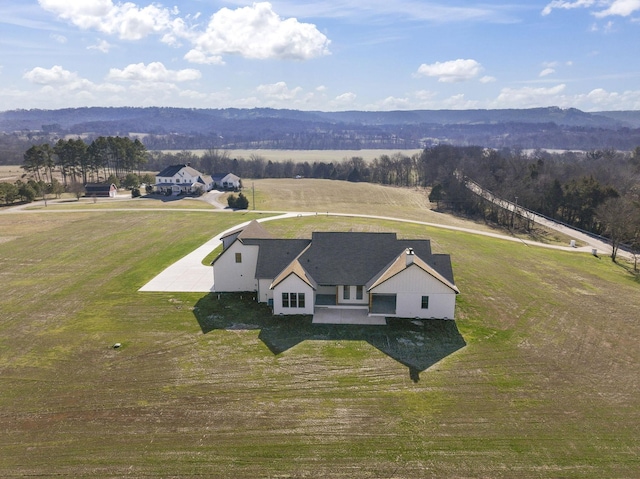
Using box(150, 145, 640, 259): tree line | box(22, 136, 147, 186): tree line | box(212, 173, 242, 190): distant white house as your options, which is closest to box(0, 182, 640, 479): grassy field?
box(150, 145, 640, 259): tree line

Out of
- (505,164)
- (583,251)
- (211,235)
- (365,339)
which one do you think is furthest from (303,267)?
(505,164)

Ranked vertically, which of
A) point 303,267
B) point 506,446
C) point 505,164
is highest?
point 505,164

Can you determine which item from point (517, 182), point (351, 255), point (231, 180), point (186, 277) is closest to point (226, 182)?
point (231, 180)

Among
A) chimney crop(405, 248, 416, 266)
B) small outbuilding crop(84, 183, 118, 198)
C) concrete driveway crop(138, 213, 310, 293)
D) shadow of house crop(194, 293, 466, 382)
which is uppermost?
chimney crop(405, 248, 416, 266)

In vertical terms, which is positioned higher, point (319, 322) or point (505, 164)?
point (505, 164)

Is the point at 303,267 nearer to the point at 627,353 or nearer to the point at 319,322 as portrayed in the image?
the point at 319,322

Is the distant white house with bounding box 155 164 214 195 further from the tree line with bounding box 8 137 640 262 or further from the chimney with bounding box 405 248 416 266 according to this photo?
the chimney with bounding box 405 248 416 266

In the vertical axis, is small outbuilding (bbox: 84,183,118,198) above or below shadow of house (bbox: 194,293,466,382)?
above
